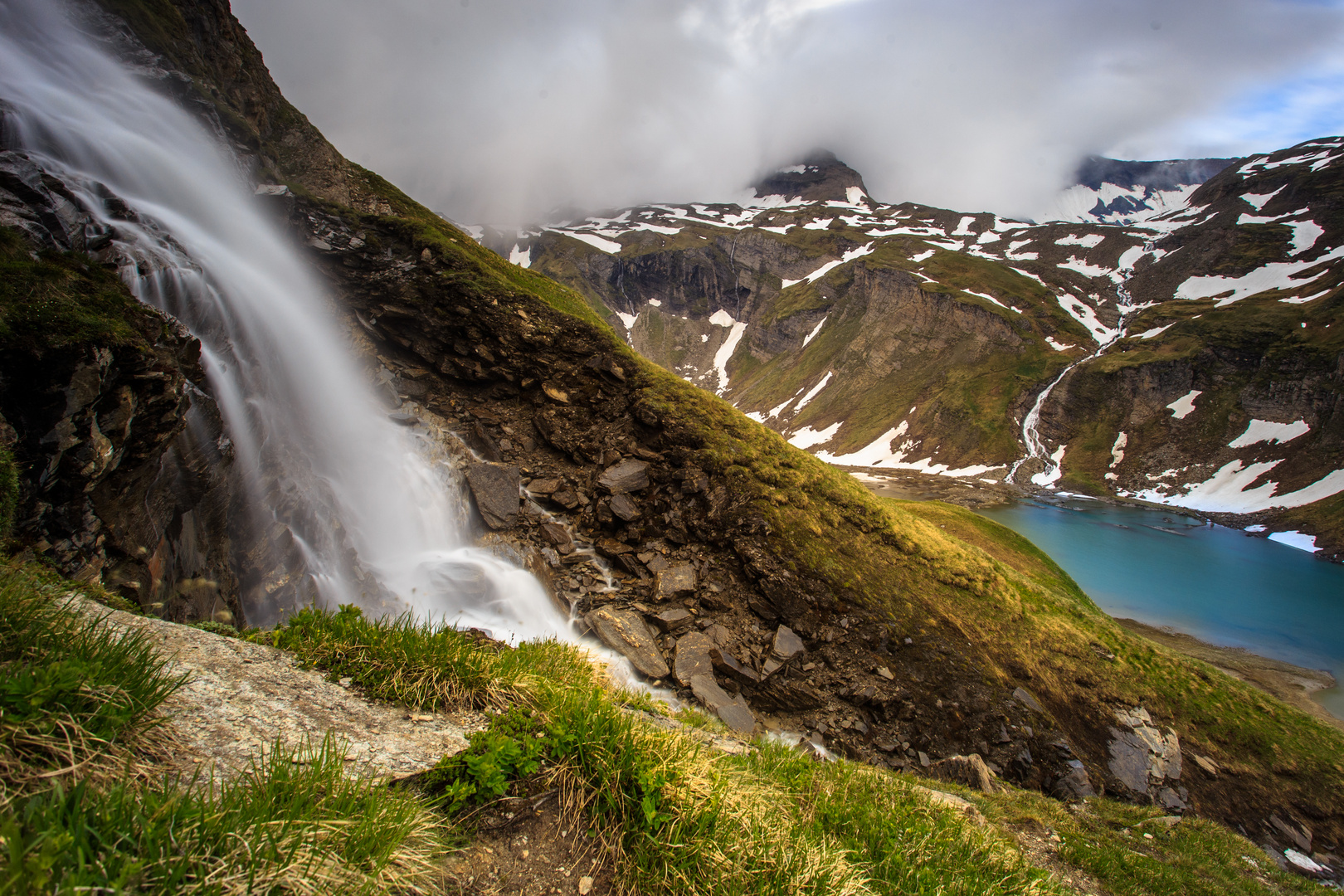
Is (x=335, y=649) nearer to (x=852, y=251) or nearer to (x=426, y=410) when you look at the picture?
(x=426, y=410)

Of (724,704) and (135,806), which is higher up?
(135,806)

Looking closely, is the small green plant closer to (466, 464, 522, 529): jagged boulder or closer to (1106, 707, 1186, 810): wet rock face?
(466, 464, 522, 529): jagged boulder

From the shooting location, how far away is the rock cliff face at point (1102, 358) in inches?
3270

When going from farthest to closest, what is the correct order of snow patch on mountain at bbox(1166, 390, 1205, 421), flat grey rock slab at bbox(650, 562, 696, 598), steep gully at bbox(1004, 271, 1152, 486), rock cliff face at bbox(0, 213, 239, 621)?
steep gully at bbox(1004, 271, 1152, 486) → snow patch on mountain at bbox(1166, 390, 1205, 421) → flat grey rock slab at bbox(650, 562, 696, 598) → rock cliff face at bbox(0, 213, 239, 621)

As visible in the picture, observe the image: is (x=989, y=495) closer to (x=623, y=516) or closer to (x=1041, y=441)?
(x=1041, y=441)

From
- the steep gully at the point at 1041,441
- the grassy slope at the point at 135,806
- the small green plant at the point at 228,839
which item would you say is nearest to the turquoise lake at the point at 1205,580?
the steep gully at the point at 1041,441

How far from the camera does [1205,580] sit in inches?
1928

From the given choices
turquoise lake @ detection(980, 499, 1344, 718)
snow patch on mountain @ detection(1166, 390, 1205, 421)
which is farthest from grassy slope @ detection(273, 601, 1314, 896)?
snow patch on mountain @ detection(1166, 390, 1205, 421)

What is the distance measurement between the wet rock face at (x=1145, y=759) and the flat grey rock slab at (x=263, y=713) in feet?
70.2

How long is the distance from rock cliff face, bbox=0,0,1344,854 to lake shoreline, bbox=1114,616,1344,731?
1389 cm

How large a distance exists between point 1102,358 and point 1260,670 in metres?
96.9

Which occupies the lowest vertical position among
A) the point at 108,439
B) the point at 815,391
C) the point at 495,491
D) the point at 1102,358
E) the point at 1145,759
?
the point at 495,491

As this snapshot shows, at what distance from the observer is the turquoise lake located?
37.7 metres

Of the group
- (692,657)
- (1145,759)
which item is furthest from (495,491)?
(1145,759)
